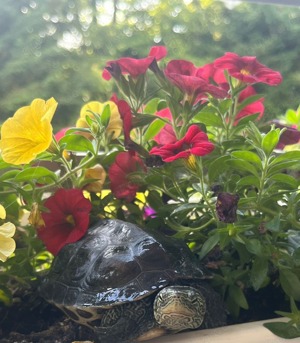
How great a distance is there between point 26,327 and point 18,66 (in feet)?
3.96

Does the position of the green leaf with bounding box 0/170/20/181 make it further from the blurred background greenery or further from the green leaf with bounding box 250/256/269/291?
the blurred background greenery

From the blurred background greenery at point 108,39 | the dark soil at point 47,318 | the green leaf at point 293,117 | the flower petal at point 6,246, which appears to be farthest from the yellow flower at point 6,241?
the blurred background greenery at point 108,39

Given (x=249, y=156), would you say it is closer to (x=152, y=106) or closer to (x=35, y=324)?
(x=152, y=106)

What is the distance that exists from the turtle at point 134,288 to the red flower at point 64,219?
0.05 meters

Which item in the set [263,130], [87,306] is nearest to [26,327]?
[87,306]

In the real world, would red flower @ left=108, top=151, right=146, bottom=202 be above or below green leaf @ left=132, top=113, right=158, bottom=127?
below

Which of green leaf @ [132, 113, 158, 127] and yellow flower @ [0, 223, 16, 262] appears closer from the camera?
yellow flower @ [0, 223, 16, 262]

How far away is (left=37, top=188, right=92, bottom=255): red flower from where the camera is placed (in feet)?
2.11

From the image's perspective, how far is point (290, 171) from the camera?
0.78 metres

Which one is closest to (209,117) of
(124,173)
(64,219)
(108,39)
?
(124,173)

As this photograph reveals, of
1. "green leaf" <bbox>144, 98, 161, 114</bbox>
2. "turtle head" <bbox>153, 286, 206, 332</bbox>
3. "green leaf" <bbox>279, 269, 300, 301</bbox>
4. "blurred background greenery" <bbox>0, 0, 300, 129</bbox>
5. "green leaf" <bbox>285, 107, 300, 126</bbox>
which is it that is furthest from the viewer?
"blurred background greenery" <bbox>0, 0, 300, 129</bbox>

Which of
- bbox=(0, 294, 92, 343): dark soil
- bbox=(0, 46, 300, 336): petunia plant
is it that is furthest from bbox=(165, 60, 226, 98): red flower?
bbox=(0, 294, 92, 343): dark soil

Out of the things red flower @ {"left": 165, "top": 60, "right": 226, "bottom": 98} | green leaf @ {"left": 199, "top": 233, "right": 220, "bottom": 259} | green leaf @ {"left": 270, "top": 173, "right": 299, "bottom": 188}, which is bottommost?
green leaf @ {"left": 199, "top": 233, "right": 220, "bottom": 259}

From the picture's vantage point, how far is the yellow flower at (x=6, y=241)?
0.55 m
